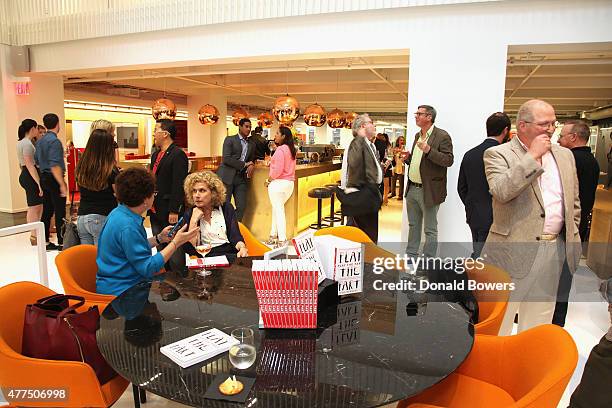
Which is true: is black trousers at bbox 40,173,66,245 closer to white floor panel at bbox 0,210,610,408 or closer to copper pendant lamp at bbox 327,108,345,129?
white floor panel at bbox 0,210,610,408

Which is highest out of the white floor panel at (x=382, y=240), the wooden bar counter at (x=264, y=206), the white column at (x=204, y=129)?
the white column at (x=204, y=129)

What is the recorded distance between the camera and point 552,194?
94.8 inches

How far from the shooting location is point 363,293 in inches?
85.1

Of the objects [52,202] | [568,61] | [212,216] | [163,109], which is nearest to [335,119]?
[163,109]

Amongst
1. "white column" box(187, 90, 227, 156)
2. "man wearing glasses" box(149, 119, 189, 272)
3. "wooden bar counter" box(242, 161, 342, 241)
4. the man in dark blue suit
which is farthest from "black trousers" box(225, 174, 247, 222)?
"white column" box(187, 90, 227, 156)

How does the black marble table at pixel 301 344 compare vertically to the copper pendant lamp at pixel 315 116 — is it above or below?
below

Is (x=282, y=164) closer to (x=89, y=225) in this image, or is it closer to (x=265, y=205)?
(x=265, y=205)

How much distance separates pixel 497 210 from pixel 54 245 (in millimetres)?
5619

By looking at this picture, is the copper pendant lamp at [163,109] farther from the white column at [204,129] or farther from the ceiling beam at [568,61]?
the ceiling beam at [568,61]

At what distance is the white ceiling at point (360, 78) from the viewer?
20.9ft

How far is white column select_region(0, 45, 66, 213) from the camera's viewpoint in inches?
308

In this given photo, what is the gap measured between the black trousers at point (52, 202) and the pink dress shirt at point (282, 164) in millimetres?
2814

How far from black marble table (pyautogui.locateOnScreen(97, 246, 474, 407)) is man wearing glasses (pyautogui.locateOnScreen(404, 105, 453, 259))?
100 inches

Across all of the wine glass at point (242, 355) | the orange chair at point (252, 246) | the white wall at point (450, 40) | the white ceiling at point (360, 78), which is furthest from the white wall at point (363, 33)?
the wine glass at point (242, 355)
